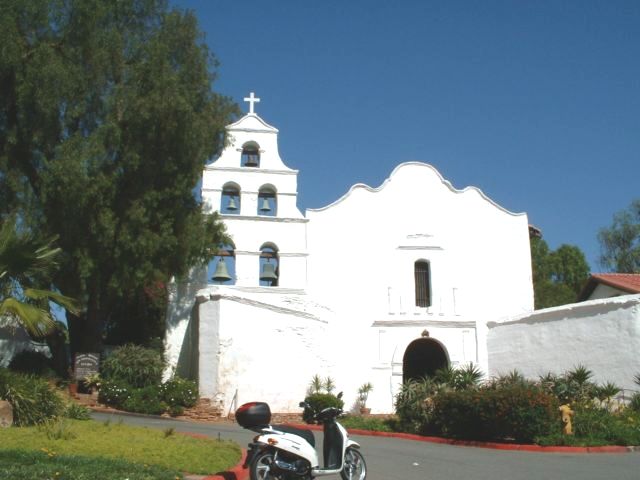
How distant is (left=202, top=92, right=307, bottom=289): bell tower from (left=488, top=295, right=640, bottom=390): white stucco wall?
701 cm

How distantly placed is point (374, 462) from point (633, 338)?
37.1ft

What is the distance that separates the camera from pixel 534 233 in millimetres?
32312

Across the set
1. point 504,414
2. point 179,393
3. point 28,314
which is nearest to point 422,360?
point 179,393

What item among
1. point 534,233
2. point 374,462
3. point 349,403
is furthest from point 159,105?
point 534,233

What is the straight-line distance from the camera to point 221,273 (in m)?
23.1

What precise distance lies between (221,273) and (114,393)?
503 cm

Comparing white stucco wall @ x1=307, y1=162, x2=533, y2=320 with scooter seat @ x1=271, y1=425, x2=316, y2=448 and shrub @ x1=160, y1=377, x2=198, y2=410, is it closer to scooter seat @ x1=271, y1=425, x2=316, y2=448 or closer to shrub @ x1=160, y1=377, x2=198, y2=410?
shrub @ x1=160, y1=377, x2=198, y2=410

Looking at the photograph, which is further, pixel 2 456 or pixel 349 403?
pixel 349 403

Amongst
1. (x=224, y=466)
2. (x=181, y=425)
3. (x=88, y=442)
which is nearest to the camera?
(x=224, y=466)

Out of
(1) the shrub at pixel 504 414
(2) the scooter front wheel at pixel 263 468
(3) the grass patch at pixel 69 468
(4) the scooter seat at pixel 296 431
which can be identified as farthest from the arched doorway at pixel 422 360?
(3) the grass patch at pixel 69 468

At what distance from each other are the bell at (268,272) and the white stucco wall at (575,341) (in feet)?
25.0

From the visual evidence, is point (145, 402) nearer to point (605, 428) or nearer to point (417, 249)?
point (417, 249)

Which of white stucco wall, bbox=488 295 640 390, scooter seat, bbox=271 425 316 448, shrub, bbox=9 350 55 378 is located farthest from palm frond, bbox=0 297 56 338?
white stucco wall, bbox=488 295 640 390

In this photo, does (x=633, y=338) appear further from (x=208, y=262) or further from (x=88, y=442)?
(x=88, y=442)
